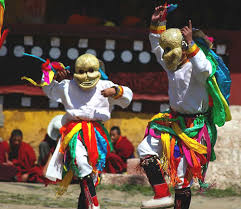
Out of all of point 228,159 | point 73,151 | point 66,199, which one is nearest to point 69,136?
point 73,151

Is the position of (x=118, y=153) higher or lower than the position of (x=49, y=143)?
lower

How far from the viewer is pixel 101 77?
25.8 feet

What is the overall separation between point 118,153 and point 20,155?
4.49 ft

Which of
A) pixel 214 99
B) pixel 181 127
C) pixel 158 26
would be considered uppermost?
pixel 158 26

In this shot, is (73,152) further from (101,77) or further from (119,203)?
(119,203)

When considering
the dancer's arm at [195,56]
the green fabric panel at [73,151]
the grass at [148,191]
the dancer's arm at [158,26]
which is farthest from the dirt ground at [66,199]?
the dancer's arm at [195,56]

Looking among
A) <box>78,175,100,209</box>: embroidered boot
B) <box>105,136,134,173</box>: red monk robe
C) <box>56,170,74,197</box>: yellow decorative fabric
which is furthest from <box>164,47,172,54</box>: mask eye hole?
<box>105,136,134,173</box>: red monk robe

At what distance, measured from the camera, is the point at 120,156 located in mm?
10750

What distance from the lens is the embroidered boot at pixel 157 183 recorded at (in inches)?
268

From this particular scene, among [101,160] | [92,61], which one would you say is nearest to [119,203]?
[101,160]

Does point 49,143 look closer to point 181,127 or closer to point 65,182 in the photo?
point 65,182

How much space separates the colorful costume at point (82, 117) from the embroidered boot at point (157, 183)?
0.68 meters

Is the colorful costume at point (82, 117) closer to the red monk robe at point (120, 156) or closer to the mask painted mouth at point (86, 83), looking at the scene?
the mask painted mouth at point (86, 83)

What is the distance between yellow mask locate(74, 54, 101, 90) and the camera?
748 centimetres
